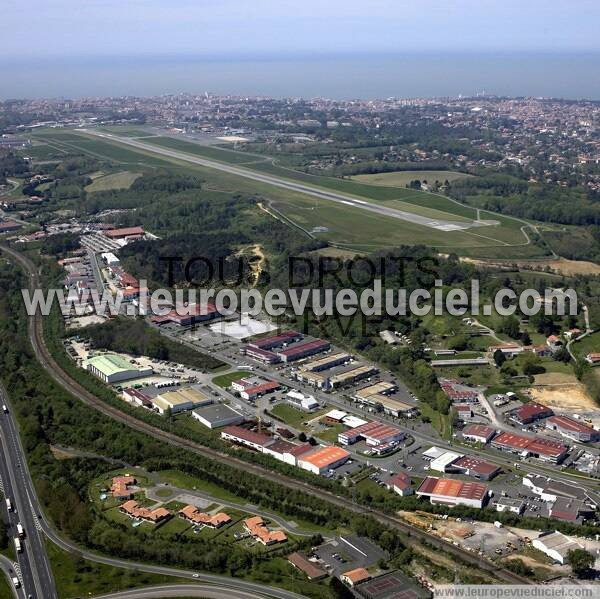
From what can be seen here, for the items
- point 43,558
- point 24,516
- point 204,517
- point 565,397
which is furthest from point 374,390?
point 43,558

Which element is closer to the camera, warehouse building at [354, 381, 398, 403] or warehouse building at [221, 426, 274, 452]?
warehouse building at [221, 426, 274, 452]

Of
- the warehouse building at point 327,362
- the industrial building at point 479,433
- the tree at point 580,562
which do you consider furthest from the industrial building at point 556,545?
the warehouse building at point 327,362

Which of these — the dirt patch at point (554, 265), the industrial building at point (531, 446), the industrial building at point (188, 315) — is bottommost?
the industrial building at point (531, 446)

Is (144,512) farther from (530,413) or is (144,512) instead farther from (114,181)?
(114,181)

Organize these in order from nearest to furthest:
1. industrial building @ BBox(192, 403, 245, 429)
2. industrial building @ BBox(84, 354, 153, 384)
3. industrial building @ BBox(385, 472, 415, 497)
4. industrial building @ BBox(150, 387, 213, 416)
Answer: industrial building @ BBox(385, 472, 415, 497), industrial building @ BBox(192, 403, 245, 429), industrial building @ BBox(150, 387, 213, 416), industrial building @ BBox(84, 354, 153, 384)

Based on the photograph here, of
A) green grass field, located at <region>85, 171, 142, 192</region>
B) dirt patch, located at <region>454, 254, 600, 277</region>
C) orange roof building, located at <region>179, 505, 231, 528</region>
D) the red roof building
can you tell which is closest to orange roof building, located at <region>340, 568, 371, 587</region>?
orange roof building, located at <region>179, 505, 231, 528</region>

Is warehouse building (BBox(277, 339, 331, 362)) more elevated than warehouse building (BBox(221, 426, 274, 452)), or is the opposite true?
warehouse building (BBox(277, 339, 331, 362))

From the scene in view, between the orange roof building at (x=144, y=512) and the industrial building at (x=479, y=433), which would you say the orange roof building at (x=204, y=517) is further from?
the industrial building at (x=479, y=433)

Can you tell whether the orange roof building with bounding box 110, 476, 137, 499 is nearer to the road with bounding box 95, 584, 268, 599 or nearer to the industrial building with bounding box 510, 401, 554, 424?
the road with bounding box 95, 584, 268, 599
